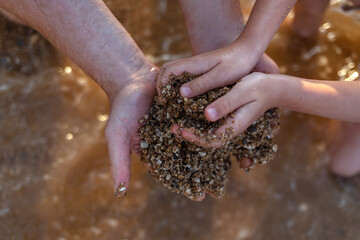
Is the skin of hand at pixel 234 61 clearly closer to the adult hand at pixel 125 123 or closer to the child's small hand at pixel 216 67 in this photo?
the child's small hand at pixel 216 67

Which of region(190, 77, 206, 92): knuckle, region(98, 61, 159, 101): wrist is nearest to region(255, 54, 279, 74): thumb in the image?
region(190, 77, 206, 92): knuckle

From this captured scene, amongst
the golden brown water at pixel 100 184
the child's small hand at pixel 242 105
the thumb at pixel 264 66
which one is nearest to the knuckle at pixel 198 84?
the child's small hand at pixel 242 105

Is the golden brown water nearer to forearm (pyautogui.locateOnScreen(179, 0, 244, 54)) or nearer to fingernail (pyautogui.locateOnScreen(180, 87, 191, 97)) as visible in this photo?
forearm (pyautogui.locateOnScreen(179, 0, 244, 54))

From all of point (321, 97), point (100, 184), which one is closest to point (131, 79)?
point (100, 184)

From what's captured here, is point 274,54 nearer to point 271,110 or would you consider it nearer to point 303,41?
point 303,41

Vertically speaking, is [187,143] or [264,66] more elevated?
[187,143]

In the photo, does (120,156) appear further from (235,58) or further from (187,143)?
(235,58)
